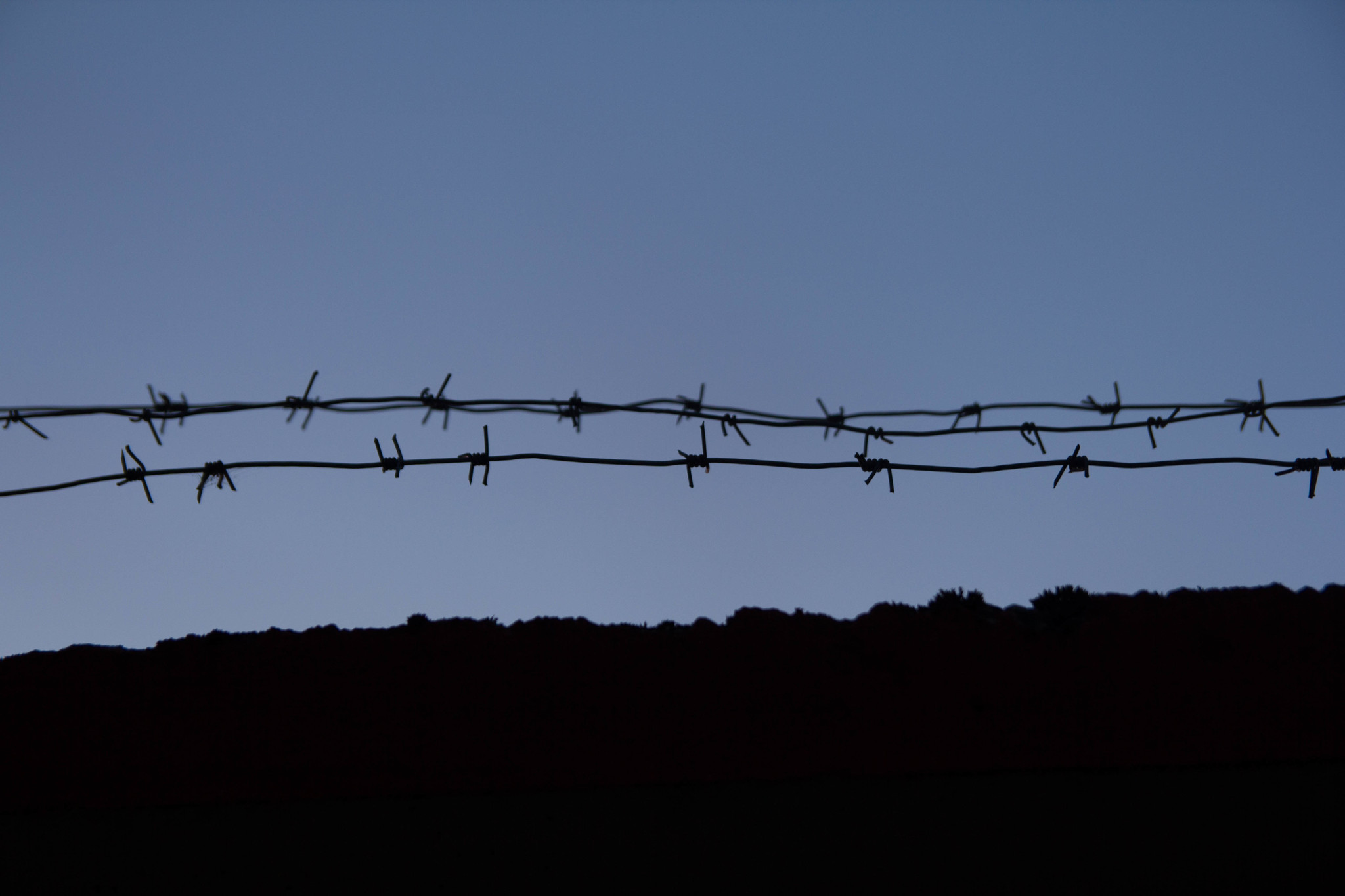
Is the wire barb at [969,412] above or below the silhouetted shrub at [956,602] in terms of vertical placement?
above

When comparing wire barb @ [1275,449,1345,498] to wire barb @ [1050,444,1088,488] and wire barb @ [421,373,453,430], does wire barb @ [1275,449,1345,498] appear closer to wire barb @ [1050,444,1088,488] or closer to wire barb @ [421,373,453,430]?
wire barb @ [1050,444,1088,488]

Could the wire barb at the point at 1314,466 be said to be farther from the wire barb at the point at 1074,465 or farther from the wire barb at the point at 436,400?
the wire barb at the point at 436,400

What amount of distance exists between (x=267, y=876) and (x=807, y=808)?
1080 mm

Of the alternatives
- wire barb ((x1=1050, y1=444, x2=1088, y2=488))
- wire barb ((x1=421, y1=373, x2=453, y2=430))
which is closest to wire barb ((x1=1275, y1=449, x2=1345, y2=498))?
wire barb ((x1=1050, y1=444, x2=1088, y2=488))

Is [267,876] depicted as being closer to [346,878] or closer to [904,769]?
[346,878]

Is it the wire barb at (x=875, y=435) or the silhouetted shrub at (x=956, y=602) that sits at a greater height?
the wire barb at (x=875, y=435)

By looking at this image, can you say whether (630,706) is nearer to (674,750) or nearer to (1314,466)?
(674,750)

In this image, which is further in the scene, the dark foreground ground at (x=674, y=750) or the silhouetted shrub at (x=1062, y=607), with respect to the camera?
the silhouetted shrub at (x=1062, y=607)

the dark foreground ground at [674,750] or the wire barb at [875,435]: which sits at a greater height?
the wire barb at [875,435]

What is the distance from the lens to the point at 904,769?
83.7 inches

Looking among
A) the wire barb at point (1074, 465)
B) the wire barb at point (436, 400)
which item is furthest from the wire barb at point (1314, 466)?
the wire barb at point (436, 400)

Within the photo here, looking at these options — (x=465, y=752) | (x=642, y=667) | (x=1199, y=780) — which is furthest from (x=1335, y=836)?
(x=465, y=752)

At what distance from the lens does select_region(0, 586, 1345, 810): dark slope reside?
2107 mm

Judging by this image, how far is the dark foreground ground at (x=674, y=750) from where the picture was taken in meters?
2.06
